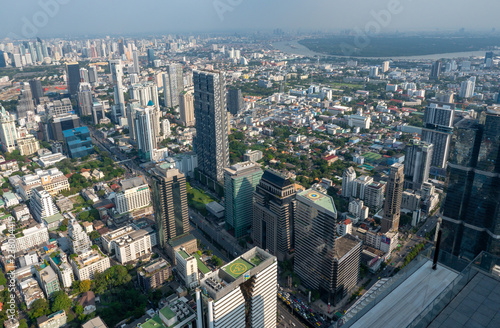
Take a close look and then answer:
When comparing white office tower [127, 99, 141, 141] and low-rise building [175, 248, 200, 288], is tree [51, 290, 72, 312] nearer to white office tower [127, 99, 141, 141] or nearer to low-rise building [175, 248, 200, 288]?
low-rise building [175, 248, 200, 288]

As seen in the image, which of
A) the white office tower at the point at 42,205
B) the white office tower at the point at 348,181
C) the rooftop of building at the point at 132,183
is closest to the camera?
the white office tower at the point at 42,205

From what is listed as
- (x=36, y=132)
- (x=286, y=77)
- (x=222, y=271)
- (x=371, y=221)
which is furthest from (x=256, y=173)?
(x=286, y=77)

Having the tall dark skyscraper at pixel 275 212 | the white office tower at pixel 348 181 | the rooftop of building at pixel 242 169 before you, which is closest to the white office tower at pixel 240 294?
the tall dark skyscraper at pixel 275 212

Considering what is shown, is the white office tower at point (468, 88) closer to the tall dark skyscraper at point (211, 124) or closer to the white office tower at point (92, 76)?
the tall dark skyscraper at point (211, 124)

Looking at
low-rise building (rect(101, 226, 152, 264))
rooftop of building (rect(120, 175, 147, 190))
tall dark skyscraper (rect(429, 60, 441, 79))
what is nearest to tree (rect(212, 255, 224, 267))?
low-rise building (rect(101, 226, 152, 264))

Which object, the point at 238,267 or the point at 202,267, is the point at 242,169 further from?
the point at 238,267
